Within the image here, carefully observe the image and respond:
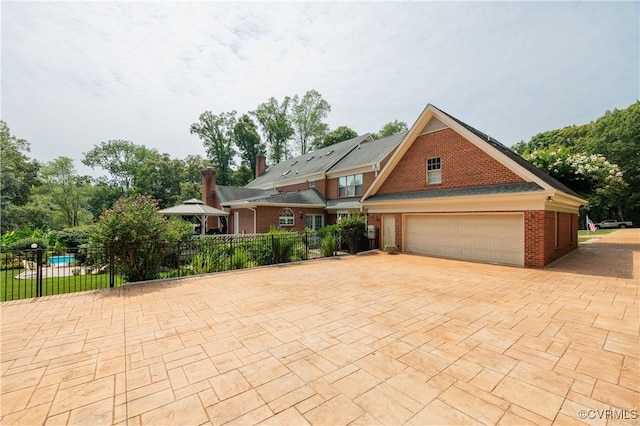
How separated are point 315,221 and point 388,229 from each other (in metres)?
8.47

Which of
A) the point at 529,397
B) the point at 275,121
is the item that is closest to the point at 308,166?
the point at 275,121

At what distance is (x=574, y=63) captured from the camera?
11.4 metres

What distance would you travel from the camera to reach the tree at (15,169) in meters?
21.5

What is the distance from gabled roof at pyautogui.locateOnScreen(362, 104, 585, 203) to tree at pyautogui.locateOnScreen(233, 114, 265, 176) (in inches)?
1259

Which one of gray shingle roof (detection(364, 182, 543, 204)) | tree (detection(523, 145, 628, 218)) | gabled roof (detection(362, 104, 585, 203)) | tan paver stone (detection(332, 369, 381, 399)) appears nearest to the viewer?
tan paver stone (detection(332, 369, 381, 399))

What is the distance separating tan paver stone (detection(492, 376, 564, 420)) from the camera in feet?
8.01

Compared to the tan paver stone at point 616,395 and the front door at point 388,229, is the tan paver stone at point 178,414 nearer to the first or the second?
the tan paver stone at point 616,395

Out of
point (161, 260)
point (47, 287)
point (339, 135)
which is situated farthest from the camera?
point (339, 135)

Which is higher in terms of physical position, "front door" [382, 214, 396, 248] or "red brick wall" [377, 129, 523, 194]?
"red brick wall" [377, 129, 523, 194]

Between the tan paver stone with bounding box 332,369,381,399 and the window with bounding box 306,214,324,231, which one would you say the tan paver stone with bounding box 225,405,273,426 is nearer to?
the tan paver stone with bounding box 332,369,381,399

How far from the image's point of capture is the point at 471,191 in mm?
10742

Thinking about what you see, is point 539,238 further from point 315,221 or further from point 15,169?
point 15,169

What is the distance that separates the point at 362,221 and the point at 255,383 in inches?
470

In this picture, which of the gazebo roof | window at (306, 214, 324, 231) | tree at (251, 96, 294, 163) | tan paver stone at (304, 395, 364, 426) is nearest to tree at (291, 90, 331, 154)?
tree at (251, 96, 294, 163)
